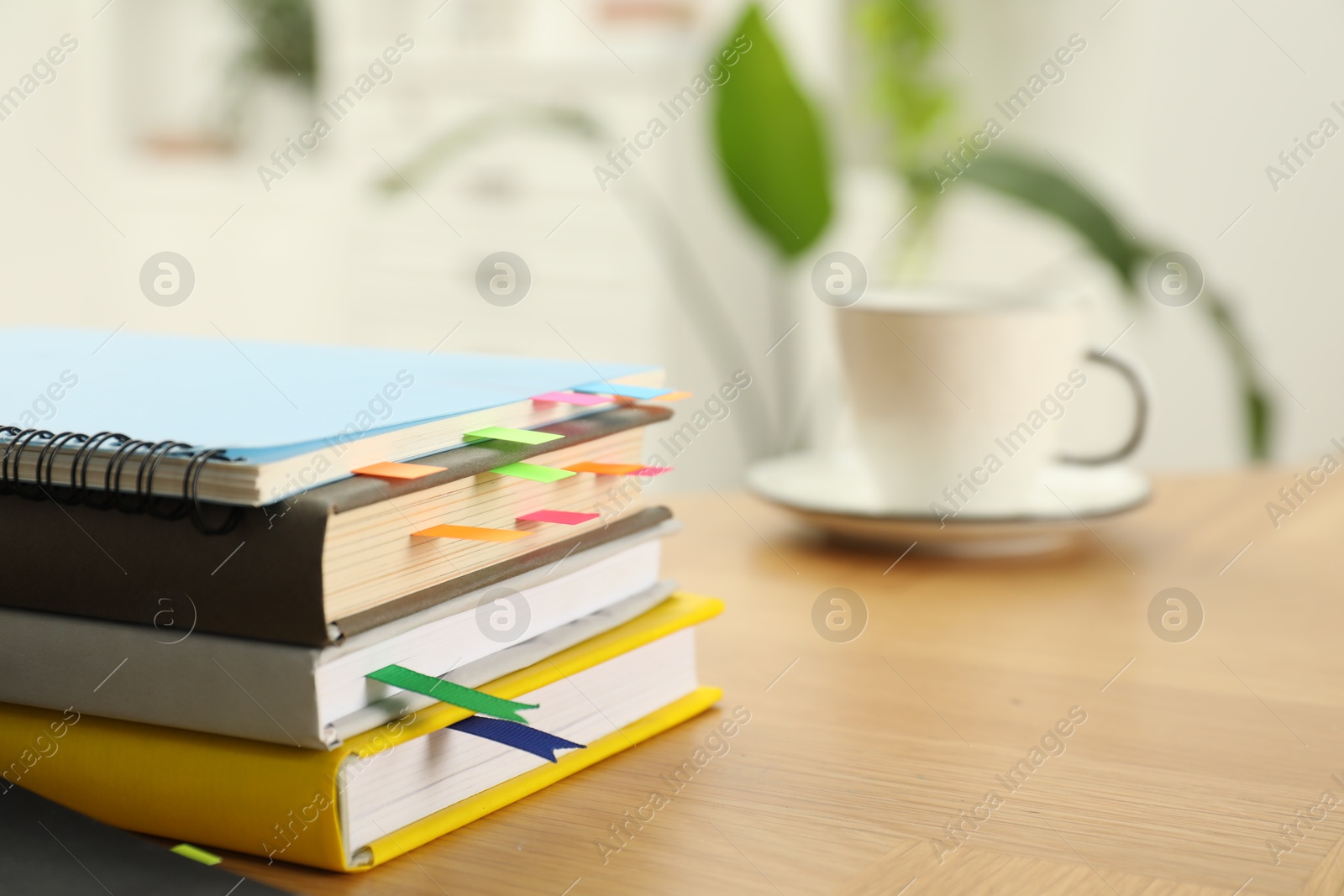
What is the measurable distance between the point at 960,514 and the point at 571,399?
38 centimetres

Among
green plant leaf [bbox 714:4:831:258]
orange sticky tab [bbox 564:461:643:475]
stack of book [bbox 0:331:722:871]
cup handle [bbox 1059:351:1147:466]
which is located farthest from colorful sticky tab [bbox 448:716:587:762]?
green plant leaf [bbox 714:4:831:258]

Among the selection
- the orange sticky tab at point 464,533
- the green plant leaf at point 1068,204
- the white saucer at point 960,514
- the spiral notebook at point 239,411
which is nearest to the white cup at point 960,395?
the white saucer at point 960,514

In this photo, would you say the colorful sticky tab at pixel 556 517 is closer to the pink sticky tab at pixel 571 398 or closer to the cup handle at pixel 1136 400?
the pink sticky tab at pixel 571 398

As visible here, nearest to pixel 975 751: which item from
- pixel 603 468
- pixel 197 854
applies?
pixel 603 468

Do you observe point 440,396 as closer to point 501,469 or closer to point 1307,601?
point 501,469

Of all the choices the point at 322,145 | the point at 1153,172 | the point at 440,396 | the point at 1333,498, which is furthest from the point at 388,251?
the point at 440,396

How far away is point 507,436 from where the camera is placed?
1.43ft

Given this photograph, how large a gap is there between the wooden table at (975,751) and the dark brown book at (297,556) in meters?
0.08

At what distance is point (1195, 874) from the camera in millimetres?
403

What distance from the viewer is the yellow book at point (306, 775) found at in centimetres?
39

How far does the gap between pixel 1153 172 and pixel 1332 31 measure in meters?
0.35

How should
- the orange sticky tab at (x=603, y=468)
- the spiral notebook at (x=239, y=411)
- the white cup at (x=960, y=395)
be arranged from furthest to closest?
the white cup at (x=960, y=395) → the orange sticky tab at (x=603, y=468) → the spiral notebook at (x=239, y=411)

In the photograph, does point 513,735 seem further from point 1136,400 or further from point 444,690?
point 1136,400

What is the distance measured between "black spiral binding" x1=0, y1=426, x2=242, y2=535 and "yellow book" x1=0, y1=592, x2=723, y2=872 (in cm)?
8
